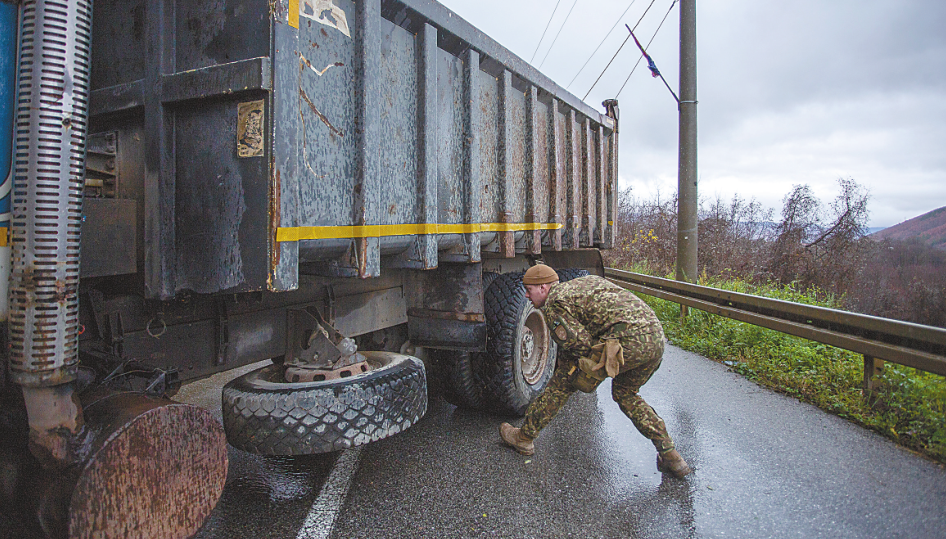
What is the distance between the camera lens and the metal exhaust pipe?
1.36 m

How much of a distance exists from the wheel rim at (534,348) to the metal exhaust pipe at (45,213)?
3192mm

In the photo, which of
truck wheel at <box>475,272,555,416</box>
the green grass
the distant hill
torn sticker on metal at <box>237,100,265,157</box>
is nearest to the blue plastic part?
torn sticker on metal at <box>237,100,265,157</box>

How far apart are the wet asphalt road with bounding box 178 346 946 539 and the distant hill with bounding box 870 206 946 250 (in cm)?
236

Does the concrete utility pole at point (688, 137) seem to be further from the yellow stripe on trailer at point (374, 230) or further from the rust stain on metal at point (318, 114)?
the rust stain on metal at point (318, 114)

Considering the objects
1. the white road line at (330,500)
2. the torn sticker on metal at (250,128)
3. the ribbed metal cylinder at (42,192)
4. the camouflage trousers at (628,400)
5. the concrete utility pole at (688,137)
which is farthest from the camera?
the concrete utility pole at (688,137)

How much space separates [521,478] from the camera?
9.87ft

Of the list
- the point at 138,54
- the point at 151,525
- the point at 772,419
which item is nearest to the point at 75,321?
the point at 151,525

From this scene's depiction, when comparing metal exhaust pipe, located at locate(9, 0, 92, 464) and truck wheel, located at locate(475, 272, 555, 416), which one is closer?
metal exhaust pipe, located at locate(9, 0, 92, 464)

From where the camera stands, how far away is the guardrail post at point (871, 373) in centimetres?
385

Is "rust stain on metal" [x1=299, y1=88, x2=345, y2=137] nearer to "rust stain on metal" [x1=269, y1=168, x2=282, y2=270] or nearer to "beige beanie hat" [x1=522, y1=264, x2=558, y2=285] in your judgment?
"rust stain on metal" [x1=269, y1=168, x2=282, y2=270]

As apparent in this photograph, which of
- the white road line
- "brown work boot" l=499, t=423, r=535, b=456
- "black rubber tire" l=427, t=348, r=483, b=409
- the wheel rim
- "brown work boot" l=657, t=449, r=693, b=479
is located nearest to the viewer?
the white road line

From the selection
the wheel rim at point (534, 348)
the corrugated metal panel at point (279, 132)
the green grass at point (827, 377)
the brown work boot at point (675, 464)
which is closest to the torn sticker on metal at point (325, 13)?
the corrugated metal panel at point (279, 132)

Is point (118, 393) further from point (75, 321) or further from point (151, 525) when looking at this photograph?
point (151, 525)

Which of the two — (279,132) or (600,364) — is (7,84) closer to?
(279,132)
